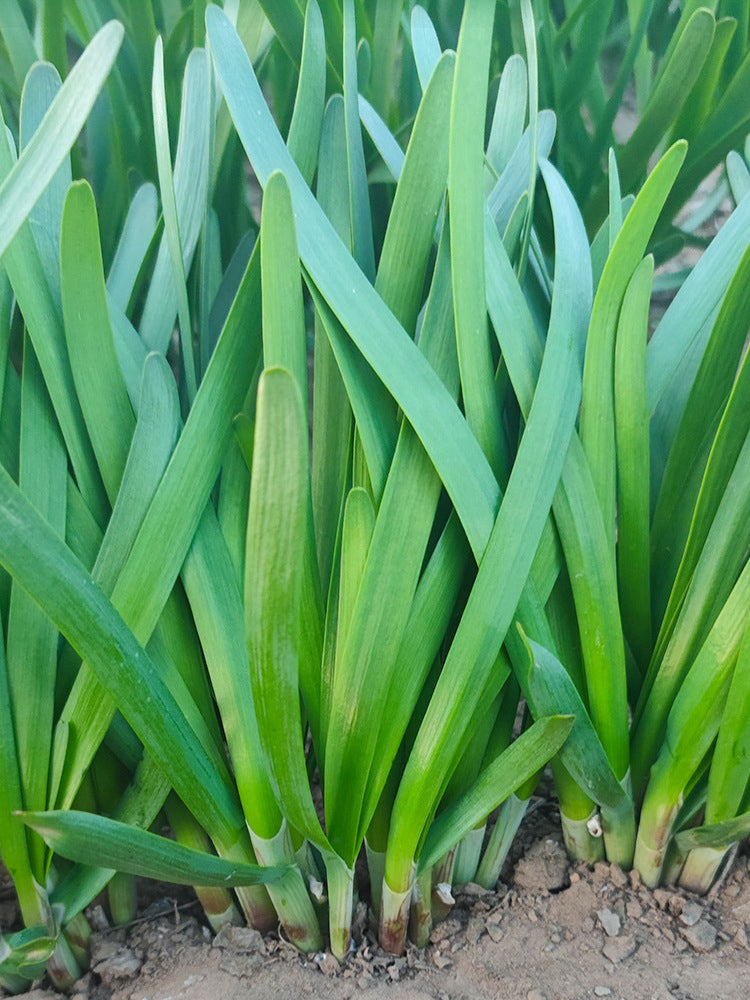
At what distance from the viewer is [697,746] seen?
578 millimetres

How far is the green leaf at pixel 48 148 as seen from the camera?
47 centimetres

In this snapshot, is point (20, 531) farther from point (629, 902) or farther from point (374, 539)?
point (629, 902)

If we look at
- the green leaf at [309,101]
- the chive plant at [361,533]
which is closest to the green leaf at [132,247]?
the chive plant at [361,533]

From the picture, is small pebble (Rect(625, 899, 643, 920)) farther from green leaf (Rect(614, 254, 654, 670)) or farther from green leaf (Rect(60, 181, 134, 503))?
green leaf (Rect(60, 181, 134, 503))

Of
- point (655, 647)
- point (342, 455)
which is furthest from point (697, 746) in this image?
point (342, 455)

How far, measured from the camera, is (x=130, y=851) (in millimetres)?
470

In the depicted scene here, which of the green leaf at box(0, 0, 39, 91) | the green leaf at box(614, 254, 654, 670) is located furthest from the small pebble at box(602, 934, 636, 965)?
the green leaf at box(0, 0, 39, 91)

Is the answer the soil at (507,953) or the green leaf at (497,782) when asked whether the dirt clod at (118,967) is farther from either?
the green leaf at (497,782)

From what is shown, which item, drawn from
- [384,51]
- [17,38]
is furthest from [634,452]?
[17,38]

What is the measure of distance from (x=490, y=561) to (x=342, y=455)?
149 mm

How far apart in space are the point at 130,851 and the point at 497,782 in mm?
222

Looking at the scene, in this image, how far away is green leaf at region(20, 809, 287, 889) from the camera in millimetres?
438

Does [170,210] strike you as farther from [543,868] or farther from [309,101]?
[543,868]

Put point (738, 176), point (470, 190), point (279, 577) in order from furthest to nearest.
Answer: point (738, 176), point (470, 190), point (279, 577)
